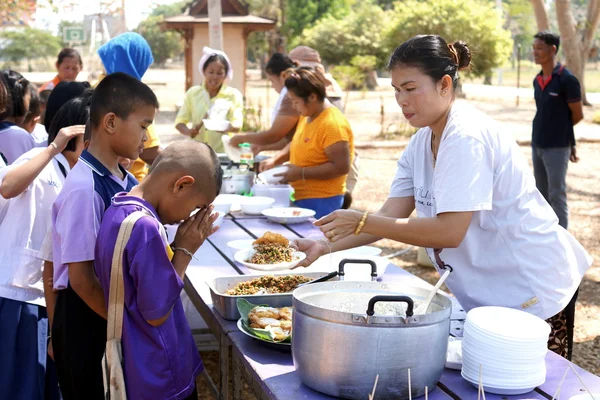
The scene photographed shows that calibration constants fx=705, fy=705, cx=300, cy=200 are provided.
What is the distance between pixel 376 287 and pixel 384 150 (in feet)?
39.1

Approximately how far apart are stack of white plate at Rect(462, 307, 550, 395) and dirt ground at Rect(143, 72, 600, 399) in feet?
3.35

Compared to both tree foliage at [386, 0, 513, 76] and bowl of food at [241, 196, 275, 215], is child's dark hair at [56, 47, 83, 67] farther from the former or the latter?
tree foliage at [386, 0, 513, 76]

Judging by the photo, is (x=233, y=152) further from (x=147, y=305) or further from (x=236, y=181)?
(x=147, y=305)

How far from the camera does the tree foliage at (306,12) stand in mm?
36469

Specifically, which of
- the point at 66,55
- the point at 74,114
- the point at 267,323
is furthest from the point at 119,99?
the point at 66,55

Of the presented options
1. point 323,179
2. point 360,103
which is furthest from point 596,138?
point 323,179

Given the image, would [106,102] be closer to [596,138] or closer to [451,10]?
[596,138]

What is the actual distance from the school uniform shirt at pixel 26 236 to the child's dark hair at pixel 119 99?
0.48 m

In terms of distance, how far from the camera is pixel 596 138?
571 inches

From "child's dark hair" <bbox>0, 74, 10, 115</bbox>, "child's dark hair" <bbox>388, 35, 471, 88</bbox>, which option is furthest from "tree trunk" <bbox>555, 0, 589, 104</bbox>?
"child's dark hair" <bbox>388, 35, 471, 88</bbox>

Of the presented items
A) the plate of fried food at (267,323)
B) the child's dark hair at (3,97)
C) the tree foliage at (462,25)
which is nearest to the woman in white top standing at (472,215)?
the plate of fried food at (267,323)

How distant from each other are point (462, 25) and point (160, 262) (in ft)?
85.5

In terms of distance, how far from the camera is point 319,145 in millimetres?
4371

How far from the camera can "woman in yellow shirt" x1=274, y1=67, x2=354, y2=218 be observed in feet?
14.1
